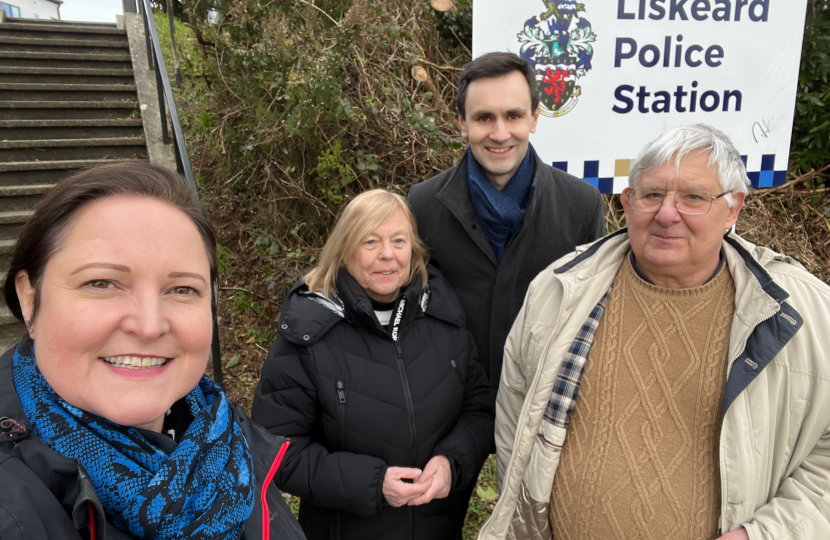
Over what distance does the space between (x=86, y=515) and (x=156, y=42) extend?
4607mm

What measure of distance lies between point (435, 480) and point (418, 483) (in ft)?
0.20

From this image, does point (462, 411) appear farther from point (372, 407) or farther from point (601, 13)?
point (601, 13)

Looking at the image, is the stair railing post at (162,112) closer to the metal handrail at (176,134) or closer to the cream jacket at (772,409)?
the metal handrail at (176,134)

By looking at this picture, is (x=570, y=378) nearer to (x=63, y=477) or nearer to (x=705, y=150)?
(x=705, y=150)

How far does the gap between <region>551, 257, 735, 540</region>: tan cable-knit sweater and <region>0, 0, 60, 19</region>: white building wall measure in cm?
3967

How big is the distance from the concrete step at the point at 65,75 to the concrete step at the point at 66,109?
68 centimetres

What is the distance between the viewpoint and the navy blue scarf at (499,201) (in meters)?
2.19

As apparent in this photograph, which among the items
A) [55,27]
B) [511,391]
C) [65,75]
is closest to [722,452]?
[511,391]

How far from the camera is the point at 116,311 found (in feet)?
3.02

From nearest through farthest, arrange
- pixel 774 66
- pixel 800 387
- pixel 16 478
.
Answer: pixel 16 478 → pixel 800 387 → pixel 774 66

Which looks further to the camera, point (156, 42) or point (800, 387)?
point (156, 42)

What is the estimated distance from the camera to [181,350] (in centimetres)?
103

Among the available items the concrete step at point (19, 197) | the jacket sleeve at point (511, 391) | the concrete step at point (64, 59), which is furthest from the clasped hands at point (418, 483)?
the concrete step at point (64, 59)

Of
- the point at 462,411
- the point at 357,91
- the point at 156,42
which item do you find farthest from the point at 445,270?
the point at 156,42
